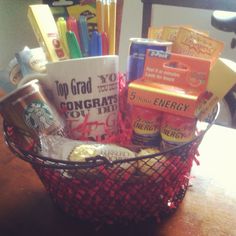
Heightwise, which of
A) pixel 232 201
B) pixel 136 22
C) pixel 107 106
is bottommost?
pixel 136 22

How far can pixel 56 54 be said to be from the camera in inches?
16.8

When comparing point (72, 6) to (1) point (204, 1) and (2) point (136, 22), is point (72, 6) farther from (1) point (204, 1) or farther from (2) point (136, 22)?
(2) point (136, 22)

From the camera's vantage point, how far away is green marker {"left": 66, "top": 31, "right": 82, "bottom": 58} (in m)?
0.39

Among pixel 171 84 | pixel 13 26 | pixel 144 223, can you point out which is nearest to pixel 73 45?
pixel 171 84

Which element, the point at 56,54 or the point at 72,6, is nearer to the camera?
the point at 56,54

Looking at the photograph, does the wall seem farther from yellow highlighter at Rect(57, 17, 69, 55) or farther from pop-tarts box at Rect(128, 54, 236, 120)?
pop-tarts box at Rect(128, 54, 236, 120)

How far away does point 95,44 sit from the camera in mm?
402

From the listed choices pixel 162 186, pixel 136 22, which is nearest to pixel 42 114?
pixel 162 186

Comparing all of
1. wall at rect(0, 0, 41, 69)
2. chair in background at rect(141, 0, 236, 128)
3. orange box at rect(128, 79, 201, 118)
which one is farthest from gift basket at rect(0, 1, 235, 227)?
wall at rect(0, 0, 41, 69)

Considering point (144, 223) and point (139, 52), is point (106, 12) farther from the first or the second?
point (144, 223)

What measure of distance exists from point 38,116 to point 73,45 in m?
0.10

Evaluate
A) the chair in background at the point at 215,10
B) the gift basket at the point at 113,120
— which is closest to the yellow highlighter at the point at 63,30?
the gift basket at the point at 113,120

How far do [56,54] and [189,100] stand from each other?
19 cm

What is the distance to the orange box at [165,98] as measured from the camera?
0.34 m
